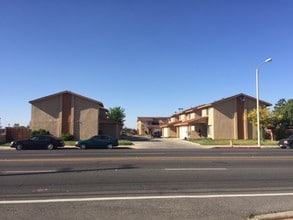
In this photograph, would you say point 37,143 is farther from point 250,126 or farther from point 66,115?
point 250,126

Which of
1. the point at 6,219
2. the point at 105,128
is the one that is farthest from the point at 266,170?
the point at 105,128

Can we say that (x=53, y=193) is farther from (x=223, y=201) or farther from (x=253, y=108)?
(x=253, y=108)

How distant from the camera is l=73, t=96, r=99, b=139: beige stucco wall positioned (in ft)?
176

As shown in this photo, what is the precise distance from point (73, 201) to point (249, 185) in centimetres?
550

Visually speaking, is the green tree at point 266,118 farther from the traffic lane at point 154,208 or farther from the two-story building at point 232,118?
the traffic lane at point 154,208

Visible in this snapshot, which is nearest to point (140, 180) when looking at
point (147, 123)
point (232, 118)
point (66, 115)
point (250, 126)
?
point (66, 115)

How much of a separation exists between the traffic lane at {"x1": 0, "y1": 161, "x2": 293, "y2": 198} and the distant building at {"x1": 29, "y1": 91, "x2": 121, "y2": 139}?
37418 millimetres

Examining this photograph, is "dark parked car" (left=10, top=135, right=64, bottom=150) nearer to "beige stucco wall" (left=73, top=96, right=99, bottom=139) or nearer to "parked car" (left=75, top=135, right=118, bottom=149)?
"parked car" (left=75, top=135, right=118, bottom=149)

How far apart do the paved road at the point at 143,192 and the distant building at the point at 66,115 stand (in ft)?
122

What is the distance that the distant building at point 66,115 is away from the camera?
53625mm

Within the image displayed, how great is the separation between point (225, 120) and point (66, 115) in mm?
22980

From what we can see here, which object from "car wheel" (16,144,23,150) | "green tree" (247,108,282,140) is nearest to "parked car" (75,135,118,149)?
"car wheel" (16,144,23,150)

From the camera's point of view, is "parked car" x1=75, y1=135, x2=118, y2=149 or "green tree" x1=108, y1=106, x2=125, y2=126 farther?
"green tree" x1=108, y1=106, x2=125, y2=126

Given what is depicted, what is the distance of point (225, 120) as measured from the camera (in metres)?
58.6
